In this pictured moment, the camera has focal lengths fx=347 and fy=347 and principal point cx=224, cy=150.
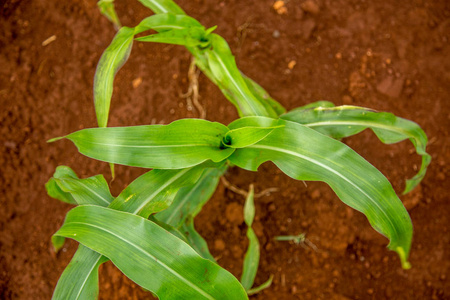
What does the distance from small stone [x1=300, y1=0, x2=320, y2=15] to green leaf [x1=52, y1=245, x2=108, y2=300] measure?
143 centimetres

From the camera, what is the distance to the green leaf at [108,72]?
113cm

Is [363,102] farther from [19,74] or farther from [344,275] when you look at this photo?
[19,74]

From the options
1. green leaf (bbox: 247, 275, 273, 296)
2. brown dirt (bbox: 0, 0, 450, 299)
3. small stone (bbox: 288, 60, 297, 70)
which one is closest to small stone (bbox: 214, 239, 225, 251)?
brown dirt (bbox: 0, 0, 450, 299)

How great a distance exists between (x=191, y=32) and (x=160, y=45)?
56cm

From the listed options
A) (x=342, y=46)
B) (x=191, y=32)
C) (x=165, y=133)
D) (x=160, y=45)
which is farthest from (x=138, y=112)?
(x=342, y=46)

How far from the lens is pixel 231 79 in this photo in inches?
48.4

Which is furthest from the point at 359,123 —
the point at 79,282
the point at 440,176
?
the point at 79,282

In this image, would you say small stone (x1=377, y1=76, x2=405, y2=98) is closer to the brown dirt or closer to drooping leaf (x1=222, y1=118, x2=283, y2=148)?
the brown dirt

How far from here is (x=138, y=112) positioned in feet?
5.51

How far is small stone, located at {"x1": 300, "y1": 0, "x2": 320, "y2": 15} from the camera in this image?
1680 mm

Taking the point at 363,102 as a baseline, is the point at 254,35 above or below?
above

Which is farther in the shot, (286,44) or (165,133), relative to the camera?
(286,44)

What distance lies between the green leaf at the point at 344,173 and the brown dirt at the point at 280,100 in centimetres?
54

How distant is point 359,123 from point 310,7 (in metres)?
0.79
